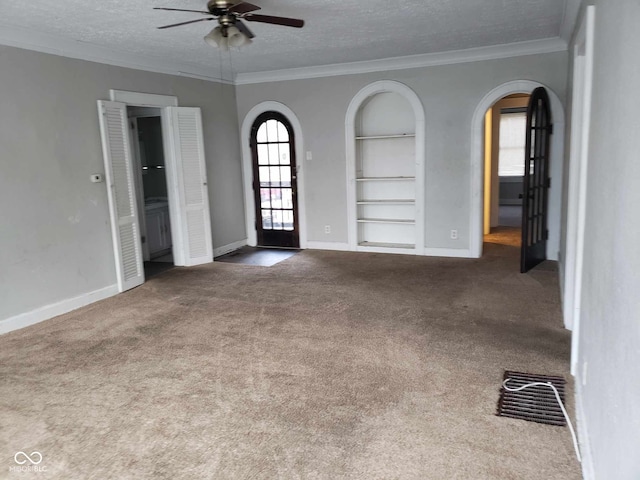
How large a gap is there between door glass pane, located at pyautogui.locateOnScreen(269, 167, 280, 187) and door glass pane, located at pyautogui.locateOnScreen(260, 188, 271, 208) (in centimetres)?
15

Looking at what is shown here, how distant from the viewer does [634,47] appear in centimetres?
142

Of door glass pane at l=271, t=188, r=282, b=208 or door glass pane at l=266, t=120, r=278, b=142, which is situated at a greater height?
door glass pane at l=266, t=120, r=278, b=142

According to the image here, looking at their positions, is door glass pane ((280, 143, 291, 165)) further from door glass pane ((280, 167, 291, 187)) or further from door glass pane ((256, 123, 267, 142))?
door glass pane ((256, 123, 267, 142))

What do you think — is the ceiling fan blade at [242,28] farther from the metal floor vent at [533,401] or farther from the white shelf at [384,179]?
the white shelf at [384,179]

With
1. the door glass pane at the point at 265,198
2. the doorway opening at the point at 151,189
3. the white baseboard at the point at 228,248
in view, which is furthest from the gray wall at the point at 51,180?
the door glass pane at the point at 265,198

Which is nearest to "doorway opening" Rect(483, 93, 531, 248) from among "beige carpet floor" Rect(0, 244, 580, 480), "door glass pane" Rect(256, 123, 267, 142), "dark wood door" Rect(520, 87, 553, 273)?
"dark wood door" Rect(520, 87, 553, 273)

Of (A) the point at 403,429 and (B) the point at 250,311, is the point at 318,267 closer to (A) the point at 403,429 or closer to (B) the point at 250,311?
(B) the point at 250,311

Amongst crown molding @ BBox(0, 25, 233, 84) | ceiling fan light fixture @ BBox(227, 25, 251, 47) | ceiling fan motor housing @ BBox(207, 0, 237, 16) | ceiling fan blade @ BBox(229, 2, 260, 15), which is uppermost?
crown molding @ BBox(0, 25, 233, 84)

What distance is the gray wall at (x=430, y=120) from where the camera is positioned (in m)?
5.75

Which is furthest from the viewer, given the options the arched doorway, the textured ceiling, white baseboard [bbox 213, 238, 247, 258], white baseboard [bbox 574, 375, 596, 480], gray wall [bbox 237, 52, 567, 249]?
white baseboard [bbox 213, 238, 247, 258]

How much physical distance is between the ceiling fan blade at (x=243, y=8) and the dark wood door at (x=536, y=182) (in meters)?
3.26

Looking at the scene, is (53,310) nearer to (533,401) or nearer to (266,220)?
(266,220)

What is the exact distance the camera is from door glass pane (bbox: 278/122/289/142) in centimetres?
698
